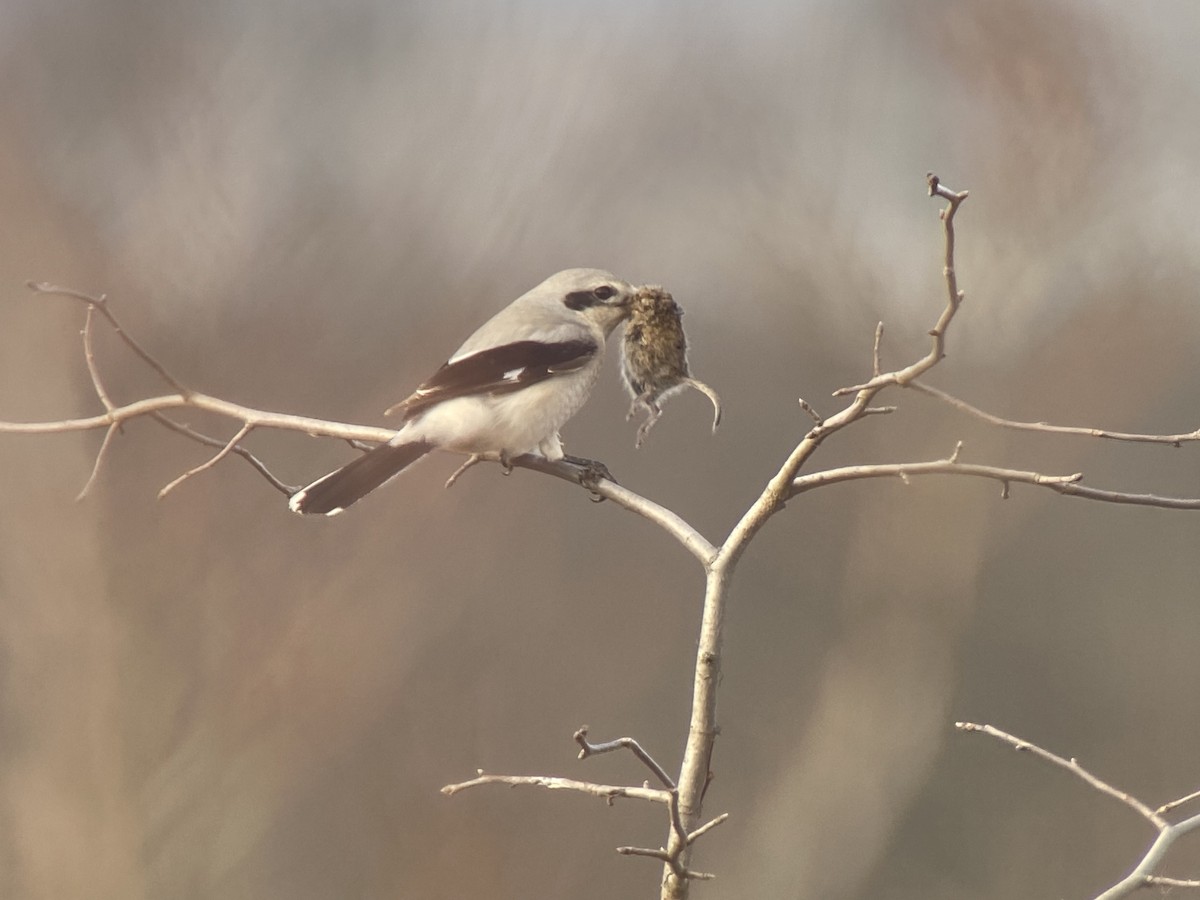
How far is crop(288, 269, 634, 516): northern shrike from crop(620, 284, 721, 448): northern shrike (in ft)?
0.58

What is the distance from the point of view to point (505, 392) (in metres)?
1.89

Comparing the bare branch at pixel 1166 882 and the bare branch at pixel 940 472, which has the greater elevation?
the bare branch at pixel 940 472

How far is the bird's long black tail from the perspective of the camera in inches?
67.8

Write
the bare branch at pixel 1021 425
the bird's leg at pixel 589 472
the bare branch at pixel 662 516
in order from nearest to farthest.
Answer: the bare branch at pixel 1021 425, the bare branch at pixel 662 516, the bird's leg at pixel 589 472

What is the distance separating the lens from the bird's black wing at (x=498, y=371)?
6.11ft

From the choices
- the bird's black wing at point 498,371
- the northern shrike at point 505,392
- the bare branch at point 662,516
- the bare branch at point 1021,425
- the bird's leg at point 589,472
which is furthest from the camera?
the bird's black wing at point 498,371

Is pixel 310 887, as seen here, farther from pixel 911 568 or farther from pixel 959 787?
pixel 959 787

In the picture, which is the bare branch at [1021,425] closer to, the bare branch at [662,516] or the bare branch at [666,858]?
the bare branch at [662,516]

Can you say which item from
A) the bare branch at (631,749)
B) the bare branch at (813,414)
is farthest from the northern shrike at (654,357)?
the bare branch at (631,749)

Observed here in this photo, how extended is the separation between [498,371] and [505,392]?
0.04 m

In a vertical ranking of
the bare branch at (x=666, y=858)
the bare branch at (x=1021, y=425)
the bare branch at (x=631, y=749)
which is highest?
the bare branch at (x=1021, y=425)

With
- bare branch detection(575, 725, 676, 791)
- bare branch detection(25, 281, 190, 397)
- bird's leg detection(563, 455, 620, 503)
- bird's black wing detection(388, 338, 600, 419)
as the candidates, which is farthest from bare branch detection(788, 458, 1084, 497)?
bird's black wing detection(388, 338, 600, 419)

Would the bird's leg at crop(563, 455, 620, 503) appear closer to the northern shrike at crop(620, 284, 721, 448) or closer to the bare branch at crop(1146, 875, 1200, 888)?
the northern shrike at crop(620, 284, 721, 448)

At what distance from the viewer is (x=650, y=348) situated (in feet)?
5.60
